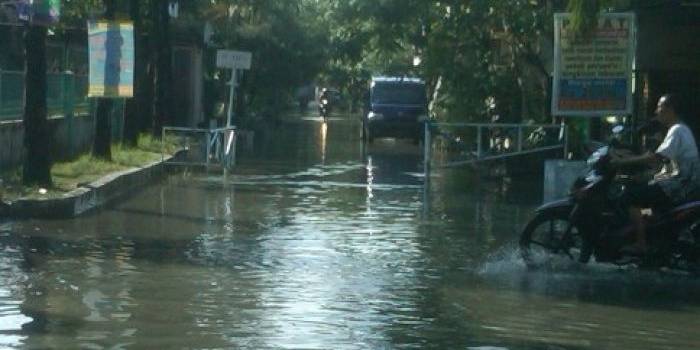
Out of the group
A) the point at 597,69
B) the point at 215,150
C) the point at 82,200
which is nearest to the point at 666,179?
the point at 597,69

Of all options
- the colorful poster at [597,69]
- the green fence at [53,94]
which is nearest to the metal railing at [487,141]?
the colorful poster at [597,69]

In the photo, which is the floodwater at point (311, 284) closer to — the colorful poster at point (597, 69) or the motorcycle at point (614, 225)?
the motorcycle at point (614, 225)

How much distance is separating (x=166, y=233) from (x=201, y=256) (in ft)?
7.29

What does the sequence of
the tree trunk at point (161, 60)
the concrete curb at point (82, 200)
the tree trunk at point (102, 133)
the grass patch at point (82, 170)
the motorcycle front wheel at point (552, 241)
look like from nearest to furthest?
the motorcycle front wheel at point (552, 241) < the concrete curb at point (82, 200) < the grass patch at point (82, 170) < the tree trunk at point (102, 133) < the tree trunk at point (161, 60)

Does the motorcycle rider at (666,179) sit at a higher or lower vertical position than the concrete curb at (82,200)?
higher

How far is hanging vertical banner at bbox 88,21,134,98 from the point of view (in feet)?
76.6

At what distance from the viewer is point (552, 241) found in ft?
43.4

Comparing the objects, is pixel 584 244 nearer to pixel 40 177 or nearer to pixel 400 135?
pixel 40 177

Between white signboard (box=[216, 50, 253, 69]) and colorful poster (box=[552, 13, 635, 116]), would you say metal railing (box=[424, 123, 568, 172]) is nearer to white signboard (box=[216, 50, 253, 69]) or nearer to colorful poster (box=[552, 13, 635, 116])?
white signboard (box=[216, 50, 253, 69])

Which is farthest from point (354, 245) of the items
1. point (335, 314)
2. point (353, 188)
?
point (353, 188)

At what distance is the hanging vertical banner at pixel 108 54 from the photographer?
23344 millimetres

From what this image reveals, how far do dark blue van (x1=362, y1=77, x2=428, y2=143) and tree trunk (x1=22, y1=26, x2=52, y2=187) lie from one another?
2432 cm

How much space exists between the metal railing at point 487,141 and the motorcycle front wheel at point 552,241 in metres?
9.62

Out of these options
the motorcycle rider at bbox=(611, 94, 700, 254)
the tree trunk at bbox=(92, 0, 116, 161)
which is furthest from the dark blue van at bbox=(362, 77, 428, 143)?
the motorcycle rider at bbox=(611, 94, 700, 254)
